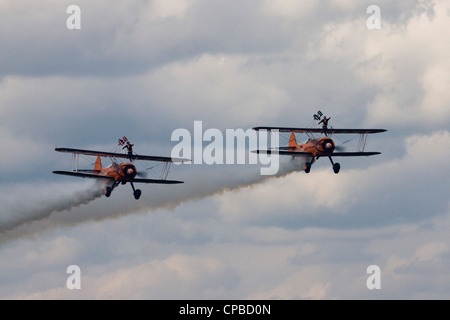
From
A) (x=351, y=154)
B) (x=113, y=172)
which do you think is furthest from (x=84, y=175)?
(x=351, y=154)

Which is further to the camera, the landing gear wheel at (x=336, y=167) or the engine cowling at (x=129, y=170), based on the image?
the landing gear wheel at (x=336, y=167)

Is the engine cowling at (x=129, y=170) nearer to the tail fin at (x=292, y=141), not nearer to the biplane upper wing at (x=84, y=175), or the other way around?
the biplane upper wing at (x=84, y=175)

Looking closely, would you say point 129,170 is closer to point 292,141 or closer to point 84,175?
point 84,175

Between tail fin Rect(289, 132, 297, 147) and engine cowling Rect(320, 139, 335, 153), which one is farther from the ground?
tail fin Rect(289, 132, 297, 147)

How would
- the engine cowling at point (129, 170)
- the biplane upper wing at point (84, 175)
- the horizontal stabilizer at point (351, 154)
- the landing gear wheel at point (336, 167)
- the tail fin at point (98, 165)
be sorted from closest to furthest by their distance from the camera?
the engine cowling at point (129, 170)
the landing gear wheel at point (336, 167)
the biplane upper wing at point (84, 175)
the horizontal stabilizer at point (351, 154)
the tail fin at point (98, 165)

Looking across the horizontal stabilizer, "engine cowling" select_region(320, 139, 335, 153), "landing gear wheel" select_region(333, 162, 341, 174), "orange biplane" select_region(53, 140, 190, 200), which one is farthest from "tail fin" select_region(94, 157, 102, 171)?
"landing gear wheel" select_region(333, 162, 341, 174)

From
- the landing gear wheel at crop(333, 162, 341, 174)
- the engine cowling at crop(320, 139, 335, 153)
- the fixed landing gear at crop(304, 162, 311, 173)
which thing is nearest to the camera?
the landing gear wheel at crop(333, 162, 341, 174)

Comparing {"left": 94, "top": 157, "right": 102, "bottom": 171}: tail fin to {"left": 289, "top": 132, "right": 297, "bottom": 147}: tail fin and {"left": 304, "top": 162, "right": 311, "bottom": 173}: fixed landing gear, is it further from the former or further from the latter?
{"left": 304, "top": 162, "right": 311, "bottom": 173}: fixed landing gear

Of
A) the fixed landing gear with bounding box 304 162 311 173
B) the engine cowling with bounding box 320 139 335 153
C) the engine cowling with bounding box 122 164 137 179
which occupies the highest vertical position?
the engine cowling with bounding box 320 139 335 153

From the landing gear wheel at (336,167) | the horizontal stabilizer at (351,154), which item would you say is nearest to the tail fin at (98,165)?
the horizontal stabilizer at (351,154)
